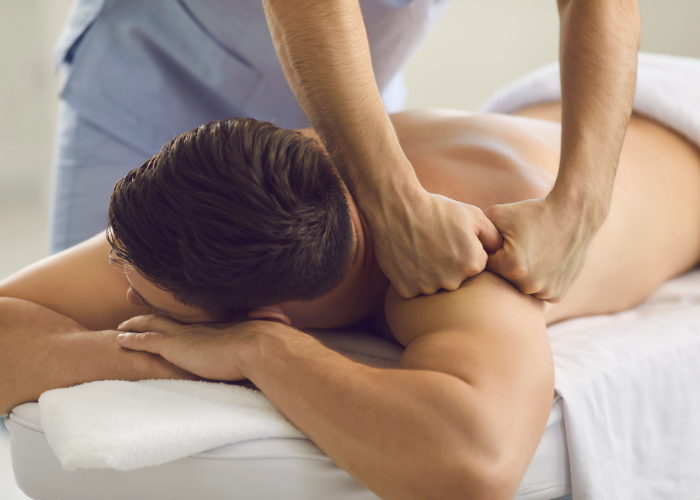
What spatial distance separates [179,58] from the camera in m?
1.35

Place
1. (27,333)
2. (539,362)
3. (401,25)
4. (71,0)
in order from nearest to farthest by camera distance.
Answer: (539,362) → (27,333) → (401,25) → (71,0)

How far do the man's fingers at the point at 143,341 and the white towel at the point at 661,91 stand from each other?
3.81 feet

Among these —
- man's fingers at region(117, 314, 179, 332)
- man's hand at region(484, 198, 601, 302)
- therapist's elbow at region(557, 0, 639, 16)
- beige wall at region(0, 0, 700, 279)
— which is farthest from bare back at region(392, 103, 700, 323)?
beige wall at region(0, 0, 700, 279)

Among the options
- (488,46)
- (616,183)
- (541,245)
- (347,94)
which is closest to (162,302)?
(347,94)

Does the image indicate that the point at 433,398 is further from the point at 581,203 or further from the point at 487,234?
the point at 581,203

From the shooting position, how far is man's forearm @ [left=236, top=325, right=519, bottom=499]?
591 millimetres

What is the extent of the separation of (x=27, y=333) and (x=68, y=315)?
10 centimetres

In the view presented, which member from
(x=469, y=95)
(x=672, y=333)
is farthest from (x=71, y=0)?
(x=672, y=333)

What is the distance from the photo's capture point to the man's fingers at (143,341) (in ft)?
2.65

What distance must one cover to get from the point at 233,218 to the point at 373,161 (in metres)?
0.21

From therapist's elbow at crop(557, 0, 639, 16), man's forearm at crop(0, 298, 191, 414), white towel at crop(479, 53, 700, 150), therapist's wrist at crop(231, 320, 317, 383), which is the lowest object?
man's forearm at crop(0, 298, 191, 414)

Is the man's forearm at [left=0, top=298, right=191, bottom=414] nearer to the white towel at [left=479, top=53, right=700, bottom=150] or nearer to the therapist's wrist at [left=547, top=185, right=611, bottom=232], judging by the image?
the therapist's wrist at [left=547, top=185, right=611, bottom=232]

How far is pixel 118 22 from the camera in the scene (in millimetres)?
1333

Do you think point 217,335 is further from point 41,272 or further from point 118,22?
point 118,22
